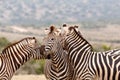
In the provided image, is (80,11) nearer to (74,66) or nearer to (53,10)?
(53,10)

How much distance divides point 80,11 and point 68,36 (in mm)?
155229

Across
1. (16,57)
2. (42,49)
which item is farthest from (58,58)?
(16,57)

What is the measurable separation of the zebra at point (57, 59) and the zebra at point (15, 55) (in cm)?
43

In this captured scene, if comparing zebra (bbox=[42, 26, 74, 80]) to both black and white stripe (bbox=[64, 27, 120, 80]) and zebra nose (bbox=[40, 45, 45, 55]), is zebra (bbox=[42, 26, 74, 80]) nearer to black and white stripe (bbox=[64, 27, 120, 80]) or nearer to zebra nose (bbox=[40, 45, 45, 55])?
zebra nose (bbox=[40, 45, 45, 55])

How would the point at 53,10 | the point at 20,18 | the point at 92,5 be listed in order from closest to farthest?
the point at 20,18, the point at 53,10, the point at 92,5

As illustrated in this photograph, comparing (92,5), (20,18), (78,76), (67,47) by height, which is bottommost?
(78,76)

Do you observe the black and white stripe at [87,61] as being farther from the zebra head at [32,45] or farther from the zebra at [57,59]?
the zebra head at [32,45]

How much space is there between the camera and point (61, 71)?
1157 centimetres

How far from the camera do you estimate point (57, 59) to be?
11.6 m

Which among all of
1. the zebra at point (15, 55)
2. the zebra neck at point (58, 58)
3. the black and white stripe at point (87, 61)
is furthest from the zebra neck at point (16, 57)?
the black and white stripe at point (87, 61)

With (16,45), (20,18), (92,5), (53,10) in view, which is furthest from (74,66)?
(92,5)

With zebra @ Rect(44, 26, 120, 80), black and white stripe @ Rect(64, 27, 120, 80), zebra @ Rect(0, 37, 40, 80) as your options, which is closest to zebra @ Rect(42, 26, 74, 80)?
zebra @ Rect(44, 26, 120, 80)

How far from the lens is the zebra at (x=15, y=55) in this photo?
11018 mm

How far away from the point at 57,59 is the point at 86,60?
1.14 metres
